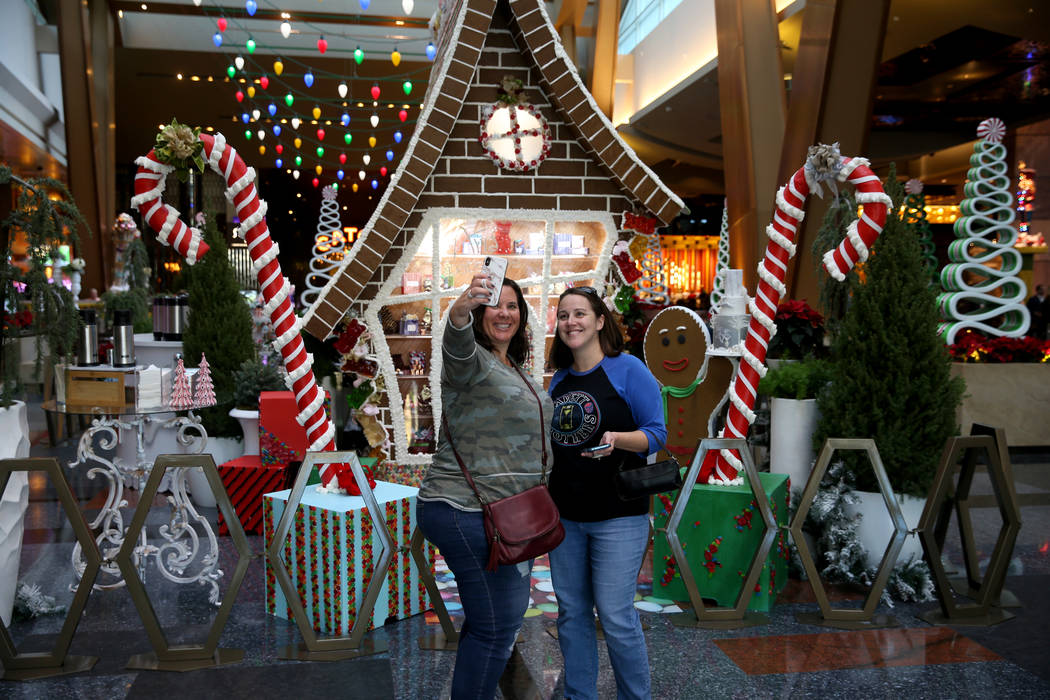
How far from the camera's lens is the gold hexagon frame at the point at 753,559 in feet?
12.3

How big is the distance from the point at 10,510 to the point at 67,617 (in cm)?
63

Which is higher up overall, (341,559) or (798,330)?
(798,330)

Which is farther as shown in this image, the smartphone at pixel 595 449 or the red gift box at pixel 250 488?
the red gift box at pixel 250 488

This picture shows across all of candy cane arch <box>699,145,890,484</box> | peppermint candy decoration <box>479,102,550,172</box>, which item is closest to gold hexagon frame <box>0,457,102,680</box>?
candy cane arch <box>699,145,890,484</box>

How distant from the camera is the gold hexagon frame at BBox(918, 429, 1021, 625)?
3.80 meters

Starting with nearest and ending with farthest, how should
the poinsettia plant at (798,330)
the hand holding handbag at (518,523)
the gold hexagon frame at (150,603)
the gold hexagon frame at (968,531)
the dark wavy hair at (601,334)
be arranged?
the hand holding handbag at (518,523) → the dark wavy hair at (601,334) → the gold hexagon frame at (150,603) → the gold hexagon frame at (968,531) → the poinsettia plant at (798,330)

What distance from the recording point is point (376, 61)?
15.9 meters

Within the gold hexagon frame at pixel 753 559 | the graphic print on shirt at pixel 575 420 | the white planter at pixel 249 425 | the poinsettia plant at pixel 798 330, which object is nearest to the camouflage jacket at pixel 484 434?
the graphic print on shirt at pixel 575 420

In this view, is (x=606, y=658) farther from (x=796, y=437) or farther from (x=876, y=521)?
(x=796, y=437)

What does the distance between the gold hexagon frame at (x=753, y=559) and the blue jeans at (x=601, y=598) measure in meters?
1.04

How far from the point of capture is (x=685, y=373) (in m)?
5.10

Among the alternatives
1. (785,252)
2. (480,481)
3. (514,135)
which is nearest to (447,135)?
(514,135)

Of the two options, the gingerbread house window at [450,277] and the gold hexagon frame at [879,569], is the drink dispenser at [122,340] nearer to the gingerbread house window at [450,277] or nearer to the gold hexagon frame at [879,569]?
the gingerbread house window at [450,277]

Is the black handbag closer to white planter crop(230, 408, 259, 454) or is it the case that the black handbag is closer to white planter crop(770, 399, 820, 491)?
white planter crop(770, 399, 820, 491)
